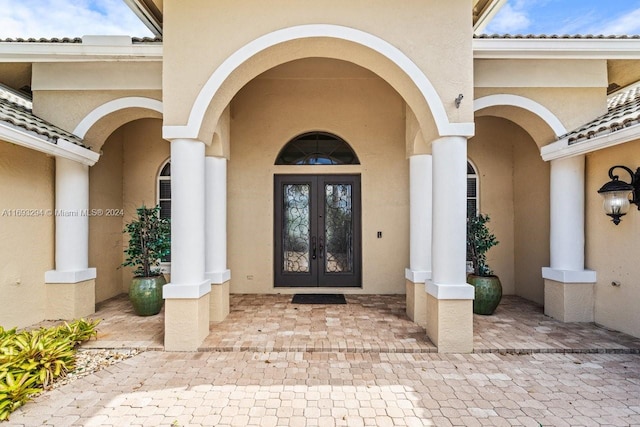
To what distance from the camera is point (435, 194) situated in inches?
192

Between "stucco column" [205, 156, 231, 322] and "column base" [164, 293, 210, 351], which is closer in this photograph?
"column base" [164, 293, 210, 351]

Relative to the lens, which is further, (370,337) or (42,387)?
(370,337)

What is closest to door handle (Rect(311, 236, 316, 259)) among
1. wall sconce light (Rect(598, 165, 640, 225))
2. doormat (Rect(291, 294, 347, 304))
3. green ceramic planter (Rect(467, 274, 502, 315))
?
doormat (Rect(291, 294, 347, 304))

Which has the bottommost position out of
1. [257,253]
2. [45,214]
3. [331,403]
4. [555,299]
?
[331,403]

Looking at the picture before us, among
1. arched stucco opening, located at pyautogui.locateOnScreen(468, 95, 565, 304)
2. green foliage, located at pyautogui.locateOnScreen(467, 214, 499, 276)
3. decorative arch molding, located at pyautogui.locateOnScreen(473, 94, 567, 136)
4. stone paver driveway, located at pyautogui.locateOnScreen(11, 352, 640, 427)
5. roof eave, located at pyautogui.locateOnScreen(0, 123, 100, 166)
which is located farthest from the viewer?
arched stucco opening, located at pyautogui.locateOnScreen(468, 95, 565, 304)

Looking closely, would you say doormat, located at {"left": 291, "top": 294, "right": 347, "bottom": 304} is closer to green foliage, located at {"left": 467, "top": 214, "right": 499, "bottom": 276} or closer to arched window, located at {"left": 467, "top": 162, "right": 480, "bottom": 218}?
green foliage, located at {"left": 467, "top": 214, "right": 499, "bottom": 276}

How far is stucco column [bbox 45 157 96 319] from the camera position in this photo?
6012 mm

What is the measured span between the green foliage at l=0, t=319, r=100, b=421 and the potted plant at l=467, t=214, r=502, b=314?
21.2 feet

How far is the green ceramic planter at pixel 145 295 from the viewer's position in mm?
6195

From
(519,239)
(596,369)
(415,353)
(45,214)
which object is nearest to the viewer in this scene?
(596,369)

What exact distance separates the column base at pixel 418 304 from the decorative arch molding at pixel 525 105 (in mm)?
3440

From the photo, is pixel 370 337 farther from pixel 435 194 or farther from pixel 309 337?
pixel 435 194

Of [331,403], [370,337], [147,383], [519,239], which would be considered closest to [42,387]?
[147,383]

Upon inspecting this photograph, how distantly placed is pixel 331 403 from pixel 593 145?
216 inches
